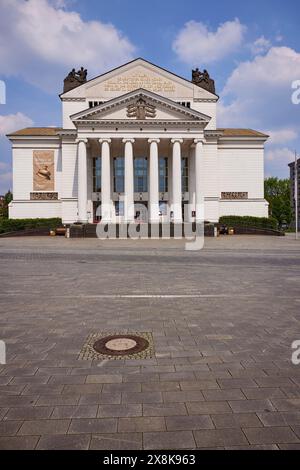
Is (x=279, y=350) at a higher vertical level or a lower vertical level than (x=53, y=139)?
lower

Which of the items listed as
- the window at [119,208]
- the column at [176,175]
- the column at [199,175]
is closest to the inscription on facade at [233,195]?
the column at [199,175]

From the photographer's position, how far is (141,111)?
44.1 m

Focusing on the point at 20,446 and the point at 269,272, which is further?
the point at 269,272

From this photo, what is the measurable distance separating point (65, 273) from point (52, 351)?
8.52m

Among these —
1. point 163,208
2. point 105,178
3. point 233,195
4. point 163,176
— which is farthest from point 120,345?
point 233,195

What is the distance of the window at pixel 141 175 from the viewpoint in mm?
50438

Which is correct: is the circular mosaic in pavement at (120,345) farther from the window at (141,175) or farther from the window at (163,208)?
the window at (141,175)

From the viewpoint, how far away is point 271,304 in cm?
866

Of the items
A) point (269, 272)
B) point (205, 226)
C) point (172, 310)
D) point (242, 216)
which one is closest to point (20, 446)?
point (172, 310)

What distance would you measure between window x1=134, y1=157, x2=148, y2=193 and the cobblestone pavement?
40.9 m

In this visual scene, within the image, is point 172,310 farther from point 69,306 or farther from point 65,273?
point 65,273

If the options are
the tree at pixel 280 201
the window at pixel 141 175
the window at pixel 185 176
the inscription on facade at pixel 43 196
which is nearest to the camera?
the inscription on facade at pixel 43 196

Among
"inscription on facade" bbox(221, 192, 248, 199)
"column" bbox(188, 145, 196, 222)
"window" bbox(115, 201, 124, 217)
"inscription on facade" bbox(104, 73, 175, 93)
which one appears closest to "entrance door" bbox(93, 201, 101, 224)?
"window" bbox(115, 201, 124, 217)

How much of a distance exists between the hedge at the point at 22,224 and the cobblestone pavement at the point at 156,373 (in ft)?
120
